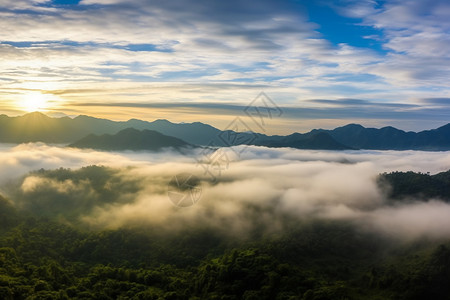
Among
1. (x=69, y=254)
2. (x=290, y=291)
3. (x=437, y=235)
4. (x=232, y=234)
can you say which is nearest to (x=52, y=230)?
(x=69, y=254)

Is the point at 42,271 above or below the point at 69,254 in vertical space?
above

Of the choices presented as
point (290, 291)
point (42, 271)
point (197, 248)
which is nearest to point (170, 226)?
point (197, 248)

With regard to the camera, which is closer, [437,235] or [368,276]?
[368,276]

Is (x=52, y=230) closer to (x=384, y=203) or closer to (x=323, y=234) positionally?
(x=323, y=234)

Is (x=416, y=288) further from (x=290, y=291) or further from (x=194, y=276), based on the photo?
(x=194, y=276)

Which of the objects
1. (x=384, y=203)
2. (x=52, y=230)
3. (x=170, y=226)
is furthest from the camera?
(x=384, y=203)

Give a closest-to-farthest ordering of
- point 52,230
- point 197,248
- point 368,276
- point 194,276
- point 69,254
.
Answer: point 194,276
point 368,276
point 69,254
point 197,248
point 52,230
